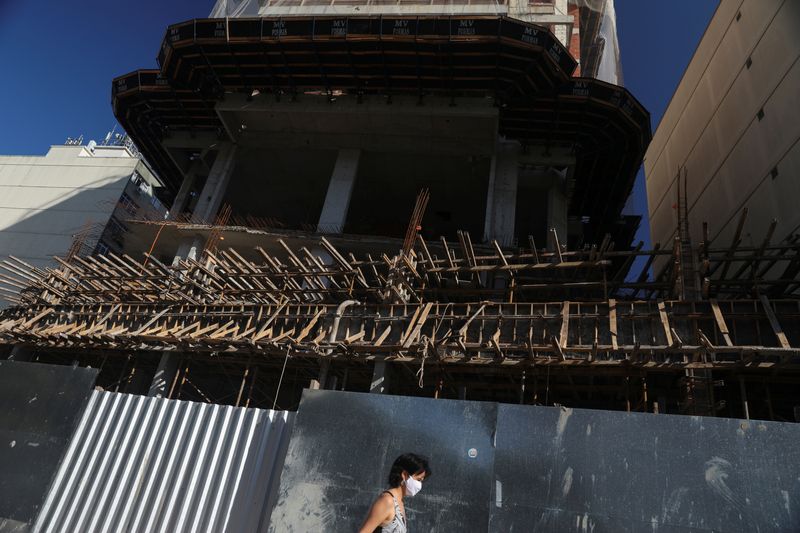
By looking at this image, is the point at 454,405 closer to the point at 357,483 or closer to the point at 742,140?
the point at 357,483

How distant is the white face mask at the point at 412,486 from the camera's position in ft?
15.9

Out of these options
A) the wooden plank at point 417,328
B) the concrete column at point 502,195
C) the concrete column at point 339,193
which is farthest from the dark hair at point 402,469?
the concrete column at point 339,193

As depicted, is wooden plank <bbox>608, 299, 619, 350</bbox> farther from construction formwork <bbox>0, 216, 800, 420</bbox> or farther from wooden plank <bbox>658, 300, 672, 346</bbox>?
wooden plank <bbox>658, 300, 672, 346</bbox>

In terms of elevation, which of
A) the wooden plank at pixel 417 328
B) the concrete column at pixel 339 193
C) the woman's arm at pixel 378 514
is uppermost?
the concrete column at pixel 339 193

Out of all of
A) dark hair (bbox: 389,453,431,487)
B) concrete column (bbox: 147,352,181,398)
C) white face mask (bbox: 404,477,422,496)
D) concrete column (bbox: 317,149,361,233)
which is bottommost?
white face mask (bbox: 404,477,422,496)

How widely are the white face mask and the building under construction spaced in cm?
484

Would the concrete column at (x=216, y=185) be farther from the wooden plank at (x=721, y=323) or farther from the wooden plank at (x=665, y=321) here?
the wooden plank at (x=721, y=323)

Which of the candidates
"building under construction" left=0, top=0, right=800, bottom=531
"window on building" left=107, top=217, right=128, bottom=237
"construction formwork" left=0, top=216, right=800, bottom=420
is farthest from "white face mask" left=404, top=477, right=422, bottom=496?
"window on building" left=107, top=217, right=128, bottom=237

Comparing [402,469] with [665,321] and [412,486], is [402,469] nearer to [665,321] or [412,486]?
[412,486]

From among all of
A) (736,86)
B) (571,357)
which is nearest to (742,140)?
(736,86)

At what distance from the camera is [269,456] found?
271 inches

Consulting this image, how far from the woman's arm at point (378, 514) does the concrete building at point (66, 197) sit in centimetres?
3269

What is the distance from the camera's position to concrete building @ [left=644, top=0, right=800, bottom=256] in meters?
14.3

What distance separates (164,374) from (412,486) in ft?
39.1
